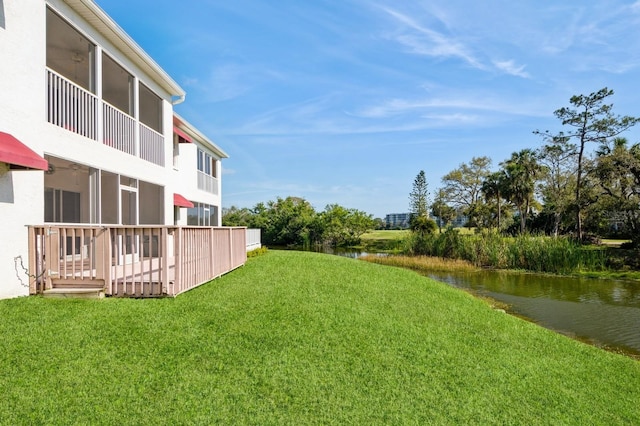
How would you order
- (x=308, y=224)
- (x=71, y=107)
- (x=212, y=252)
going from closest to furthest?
(x=71, y=107) < (x=212, y=252) < (x=308, y=224)

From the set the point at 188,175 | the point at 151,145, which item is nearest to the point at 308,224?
the point at 188,175

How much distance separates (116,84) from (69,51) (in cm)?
197

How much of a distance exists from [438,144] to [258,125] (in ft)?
40.8

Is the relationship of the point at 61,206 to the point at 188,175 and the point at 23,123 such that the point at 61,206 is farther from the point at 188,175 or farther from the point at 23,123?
the point at 188,175

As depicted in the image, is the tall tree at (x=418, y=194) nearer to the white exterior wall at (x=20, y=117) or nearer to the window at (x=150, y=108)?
the window at (x=150, y=108)

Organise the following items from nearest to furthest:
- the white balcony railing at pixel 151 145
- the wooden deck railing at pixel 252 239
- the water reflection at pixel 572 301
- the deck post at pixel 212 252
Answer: the deck post at pixel 212 252 < the water reflection at pixel 572 301 < the white balcony railing at pixel 151 145 < the wooden deck railing at pixel 252 239

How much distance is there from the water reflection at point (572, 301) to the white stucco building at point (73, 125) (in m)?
11.9

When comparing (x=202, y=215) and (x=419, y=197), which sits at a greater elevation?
(x=419, y=197)

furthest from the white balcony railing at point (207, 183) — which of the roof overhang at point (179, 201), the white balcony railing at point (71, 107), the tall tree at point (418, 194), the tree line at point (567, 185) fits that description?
the tall tree at point (418, 194)

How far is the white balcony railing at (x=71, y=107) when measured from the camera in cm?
693

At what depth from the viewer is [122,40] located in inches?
339

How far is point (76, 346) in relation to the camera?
4.48m

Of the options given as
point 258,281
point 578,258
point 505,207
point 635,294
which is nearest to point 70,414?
point 258,281

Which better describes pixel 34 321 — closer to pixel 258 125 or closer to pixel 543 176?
pixel 258 125
